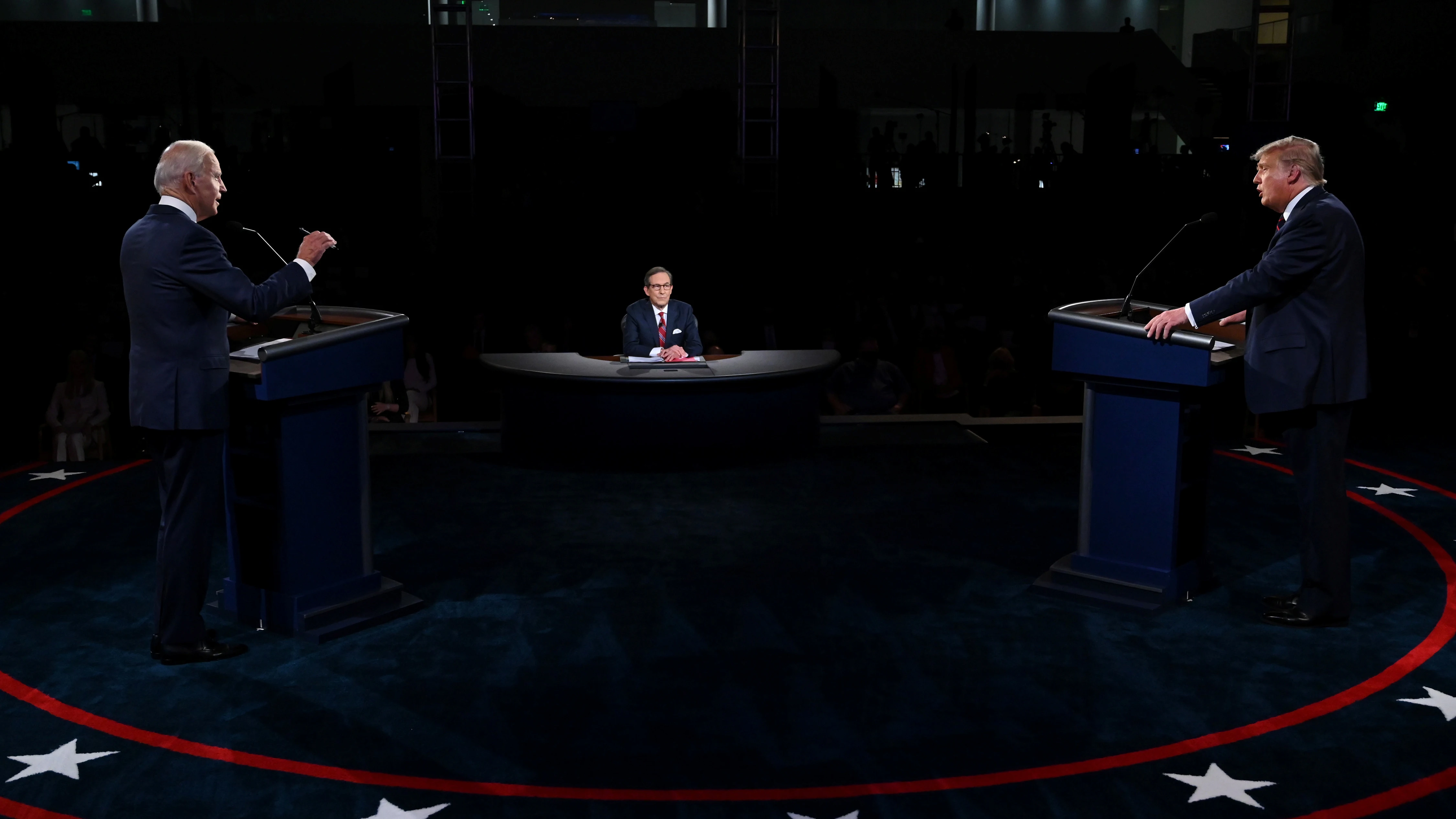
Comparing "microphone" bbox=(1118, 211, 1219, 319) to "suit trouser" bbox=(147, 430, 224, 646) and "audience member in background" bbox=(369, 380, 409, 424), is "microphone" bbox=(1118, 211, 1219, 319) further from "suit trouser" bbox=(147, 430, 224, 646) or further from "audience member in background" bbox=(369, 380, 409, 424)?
"audience member in background" bbox=(369, 380, 409, 424)

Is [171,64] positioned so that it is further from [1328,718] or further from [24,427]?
[1328,718]

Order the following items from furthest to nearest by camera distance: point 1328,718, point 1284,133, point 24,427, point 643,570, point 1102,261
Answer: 1. point 1102,261
2. point 1284,133
3. point 24,427
4. point 643,570
5. point 1328,718

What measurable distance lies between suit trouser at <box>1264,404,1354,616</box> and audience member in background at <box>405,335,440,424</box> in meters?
5.18

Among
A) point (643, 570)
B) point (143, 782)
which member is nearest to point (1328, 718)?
point (643, 570)

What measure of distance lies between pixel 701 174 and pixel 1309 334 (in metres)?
9.66

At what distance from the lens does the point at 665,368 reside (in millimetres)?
6016

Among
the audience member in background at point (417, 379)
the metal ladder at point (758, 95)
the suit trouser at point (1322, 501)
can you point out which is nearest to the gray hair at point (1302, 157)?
the suit trouser at point (1322, 501)

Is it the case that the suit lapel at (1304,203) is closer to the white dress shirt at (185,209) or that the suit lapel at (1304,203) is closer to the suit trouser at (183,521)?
the white dress shirt at (185,209)

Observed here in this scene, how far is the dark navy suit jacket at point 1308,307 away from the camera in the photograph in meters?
Result: 3.43

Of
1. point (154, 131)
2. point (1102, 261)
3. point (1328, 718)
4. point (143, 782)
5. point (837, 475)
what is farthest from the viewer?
point (154, 131)

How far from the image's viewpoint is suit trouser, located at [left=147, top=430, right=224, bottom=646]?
10.8 ft

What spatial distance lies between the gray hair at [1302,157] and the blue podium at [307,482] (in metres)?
2.61

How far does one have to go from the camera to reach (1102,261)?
11.3 metres

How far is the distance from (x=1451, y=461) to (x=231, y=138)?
40.6 ft
